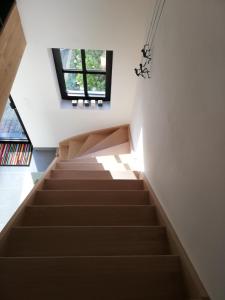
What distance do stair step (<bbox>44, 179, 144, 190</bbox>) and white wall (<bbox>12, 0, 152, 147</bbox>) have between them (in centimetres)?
191

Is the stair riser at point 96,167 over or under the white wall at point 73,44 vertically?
under

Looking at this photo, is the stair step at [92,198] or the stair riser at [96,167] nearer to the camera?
the stair step at [92,198]

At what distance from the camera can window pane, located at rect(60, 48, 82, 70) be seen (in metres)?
3.88

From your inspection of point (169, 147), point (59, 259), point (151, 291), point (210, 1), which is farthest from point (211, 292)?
point (210, 1)

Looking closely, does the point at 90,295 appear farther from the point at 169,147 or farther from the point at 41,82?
the point at 41,82

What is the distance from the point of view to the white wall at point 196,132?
37.7 inches

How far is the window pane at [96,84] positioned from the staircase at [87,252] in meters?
2.49

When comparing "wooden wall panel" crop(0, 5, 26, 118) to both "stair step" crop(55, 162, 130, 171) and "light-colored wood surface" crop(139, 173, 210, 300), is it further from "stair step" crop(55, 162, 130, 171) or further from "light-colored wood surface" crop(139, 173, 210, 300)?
"light-colored wood surface" crop(139, 173, 210, 300)

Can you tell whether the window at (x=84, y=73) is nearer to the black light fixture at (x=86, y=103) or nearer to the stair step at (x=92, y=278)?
the black light fixture at (x=86, y=103)

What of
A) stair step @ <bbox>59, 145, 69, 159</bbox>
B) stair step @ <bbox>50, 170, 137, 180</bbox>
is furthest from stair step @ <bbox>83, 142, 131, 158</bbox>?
stair step @ <bbox>50, 170, 137, 180</bbox>

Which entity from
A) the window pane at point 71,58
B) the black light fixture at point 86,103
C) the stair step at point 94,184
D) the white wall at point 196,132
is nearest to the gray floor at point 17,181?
the black light fixture at point 86,103

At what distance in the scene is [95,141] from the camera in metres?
5.02

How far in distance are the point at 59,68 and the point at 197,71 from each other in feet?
10.7

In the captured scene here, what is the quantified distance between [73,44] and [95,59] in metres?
0.79
